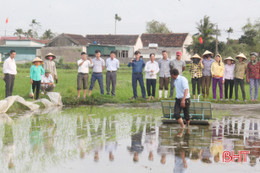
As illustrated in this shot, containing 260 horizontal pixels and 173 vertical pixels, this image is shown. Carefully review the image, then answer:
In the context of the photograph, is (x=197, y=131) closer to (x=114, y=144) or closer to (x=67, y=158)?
(x=114, y=144)

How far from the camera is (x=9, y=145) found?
795 centimetres

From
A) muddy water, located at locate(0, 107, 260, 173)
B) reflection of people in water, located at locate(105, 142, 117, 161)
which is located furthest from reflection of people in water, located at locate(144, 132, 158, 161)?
reflection of people in water, located at locate(105, 142, 117, 161)

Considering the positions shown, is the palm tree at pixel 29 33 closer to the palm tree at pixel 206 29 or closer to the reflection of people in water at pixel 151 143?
the palm tree at pixel 206 29

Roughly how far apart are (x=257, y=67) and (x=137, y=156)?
35.5 feet

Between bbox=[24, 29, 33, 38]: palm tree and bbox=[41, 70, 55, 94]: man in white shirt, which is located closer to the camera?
bbox=[41, 70, 55, 94]: man in white shirt

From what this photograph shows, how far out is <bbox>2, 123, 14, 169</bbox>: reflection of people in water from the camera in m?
6.72

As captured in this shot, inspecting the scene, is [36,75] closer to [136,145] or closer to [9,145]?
[9,145]

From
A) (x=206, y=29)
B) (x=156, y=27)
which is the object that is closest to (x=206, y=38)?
(x=206, y=29)

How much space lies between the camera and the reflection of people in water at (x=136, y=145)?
23.9ft

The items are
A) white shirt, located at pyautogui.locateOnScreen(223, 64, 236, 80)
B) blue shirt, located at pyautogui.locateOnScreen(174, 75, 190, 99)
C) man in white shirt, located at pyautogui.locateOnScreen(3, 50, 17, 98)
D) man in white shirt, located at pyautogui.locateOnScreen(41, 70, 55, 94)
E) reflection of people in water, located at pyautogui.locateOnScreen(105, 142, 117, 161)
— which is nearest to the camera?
reflection of people in water, located at pyautogui.locateOnScreen(105, 142, 117, 161)

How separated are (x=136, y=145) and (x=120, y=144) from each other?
308 mm

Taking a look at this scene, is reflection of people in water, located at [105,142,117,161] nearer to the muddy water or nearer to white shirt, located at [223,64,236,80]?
the muddy water

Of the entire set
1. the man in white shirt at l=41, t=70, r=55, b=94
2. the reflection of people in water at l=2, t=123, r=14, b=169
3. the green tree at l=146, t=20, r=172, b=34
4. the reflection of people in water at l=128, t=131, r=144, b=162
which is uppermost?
the green tree at l=146, t=20, r=172, b=34

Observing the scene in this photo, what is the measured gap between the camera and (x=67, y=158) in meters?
6.95
